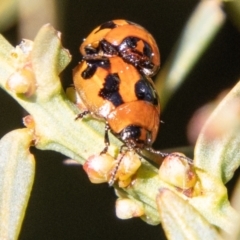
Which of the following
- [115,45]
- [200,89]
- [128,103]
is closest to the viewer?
[128,103]

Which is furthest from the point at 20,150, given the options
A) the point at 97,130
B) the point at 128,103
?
the point at 128,103

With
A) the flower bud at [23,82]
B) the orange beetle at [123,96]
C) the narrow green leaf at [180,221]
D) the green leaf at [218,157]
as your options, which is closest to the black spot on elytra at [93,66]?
the orange beetle at [123,96]

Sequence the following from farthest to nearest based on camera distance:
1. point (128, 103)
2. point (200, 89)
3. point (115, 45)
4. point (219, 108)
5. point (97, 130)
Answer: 1. point (200, 89)
2. point (115, 45)
3. point (128, 103)
4. point (97, 130)
5. point (219, 108)

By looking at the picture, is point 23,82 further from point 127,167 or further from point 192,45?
point 192,45

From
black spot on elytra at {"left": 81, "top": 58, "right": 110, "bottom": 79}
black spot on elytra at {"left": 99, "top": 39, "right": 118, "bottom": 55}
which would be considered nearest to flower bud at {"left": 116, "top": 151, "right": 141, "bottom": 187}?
black spot on elytra at {"left": 81, "top": 58, "right": 110, "bottom": 79}

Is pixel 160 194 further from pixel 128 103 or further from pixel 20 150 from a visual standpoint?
pixel 128 103

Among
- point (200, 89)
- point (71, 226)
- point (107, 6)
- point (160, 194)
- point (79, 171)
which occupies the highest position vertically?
point (160, 194)
